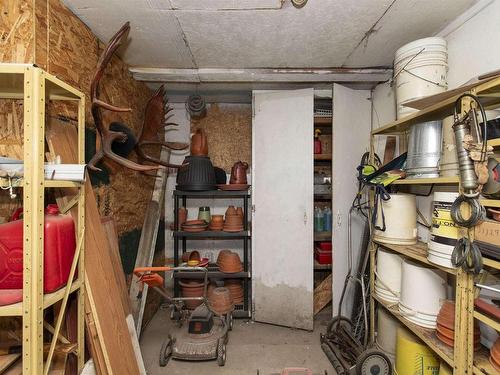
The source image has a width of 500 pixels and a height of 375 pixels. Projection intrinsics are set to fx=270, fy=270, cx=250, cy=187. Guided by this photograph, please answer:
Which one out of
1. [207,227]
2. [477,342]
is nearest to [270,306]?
[207,227]

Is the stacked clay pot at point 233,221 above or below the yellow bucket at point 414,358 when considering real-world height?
above

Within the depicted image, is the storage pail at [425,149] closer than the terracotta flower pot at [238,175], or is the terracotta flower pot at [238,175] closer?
the storage pail at [425,149]

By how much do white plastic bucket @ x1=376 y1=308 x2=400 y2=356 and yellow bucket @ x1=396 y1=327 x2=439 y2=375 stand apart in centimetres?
21

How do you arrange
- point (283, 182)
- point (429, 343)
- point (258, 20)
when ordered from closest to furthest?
1. point (429, 343)
2. point (258, 20)
3. point (283, 182)

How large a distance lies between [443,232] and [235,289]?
2.15 m

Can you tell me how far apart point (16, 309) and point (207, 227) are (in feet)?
6.69

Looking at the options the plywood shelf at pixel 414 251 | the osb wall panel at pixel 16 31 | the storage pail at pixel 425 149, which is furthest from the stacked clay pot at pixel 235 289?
the osb wall panel at pixel 16 31

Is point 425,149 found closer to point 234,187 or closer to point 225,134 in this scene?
point 234,187

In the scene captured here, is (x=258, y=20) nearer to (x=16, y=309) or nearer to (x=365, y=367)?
(x=16, y=309)

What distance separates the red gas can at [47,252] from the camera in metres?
1.19

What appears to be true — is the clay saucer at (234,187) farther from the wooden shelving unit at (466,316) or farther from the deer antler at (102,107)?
the wooden shelving unit at (466,316)

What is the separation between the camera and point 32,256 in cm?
111

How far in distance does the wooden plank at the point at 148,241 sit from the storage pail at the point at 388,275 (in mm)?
2098

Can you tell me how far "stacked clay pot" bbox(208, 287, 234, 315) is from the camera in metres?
2.67
